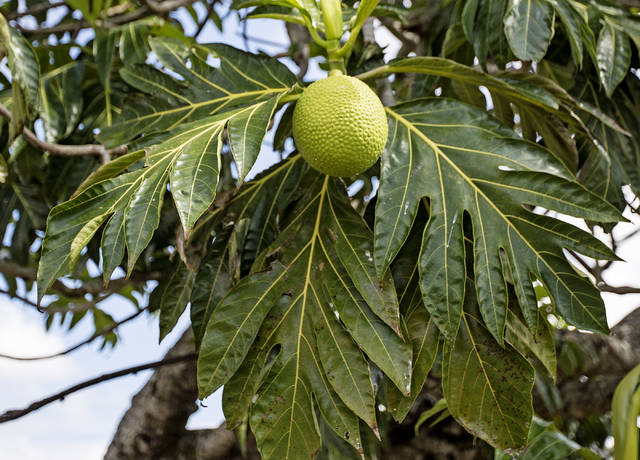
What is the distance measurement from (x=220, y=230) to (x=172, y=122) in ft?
0.73

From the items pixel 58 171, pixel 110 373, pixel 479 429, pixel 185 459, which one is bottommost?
pixel 185 459

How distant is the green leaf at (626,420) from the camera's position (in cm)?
85

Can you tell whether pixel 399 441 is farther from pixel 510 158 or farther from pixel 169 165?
pixel 169 165

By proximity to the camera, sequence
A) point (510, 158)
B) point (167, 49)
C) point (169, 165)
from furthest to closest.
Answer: point (167, 49) → point (510, 158) → point (169, 165)

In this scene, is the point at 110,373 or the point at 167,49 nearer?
the point at 167,49

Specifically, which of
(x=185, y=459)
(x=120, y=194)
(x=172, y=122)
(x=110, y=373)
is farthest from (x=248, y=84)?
(x=185, y=459)

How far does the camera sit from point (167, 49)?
4.03ft

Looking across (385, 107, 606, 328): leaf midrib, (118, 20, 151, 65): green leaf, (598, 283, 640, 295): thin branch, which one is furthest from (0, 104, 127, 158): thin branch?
(598, 283, 640, 295): thin branch

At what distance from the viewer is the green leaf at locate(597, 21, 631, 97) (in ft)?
3.93

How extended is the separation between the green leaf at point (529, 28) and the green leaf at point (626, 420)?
0.55 metres

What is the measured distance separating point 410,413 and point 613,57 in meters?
0.98

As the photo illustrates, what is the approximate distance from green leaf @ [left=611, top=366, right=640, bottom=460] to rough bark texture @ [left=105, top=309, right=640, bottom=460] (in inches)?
22.0

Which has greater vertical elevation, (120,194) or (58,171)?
(120,194)

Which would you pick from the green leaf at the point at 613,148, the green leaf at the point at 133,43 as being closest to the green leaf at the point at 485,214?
the green leaf at the point at 613,148
